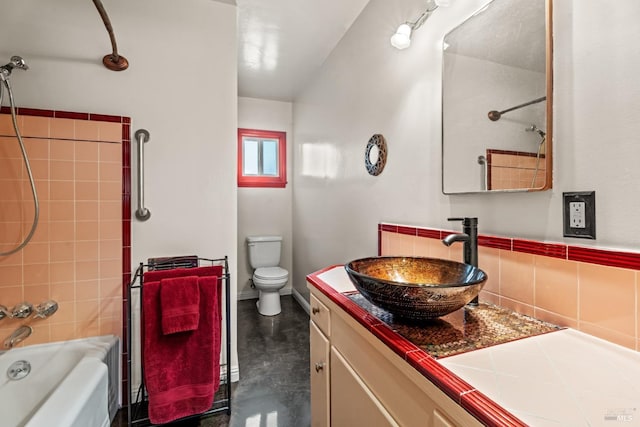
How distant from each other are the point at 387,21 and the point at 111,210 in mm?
2016

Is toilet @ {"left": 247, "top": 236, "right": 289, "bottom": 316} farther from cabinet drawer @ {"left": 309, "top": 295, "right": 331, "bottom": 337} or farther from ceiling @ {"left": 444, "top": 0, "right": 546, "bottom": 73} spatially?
ceiling @ {"left": 444, "top": 0, "right": 546, "bottom": 73}

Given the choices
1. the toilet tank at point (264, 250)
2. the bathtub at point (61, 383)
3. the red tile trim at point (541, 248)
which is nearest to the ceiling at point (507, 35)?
the red tile trim at point (541, 248)

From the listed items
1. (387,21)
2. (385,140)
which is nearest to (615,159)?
(385,140)

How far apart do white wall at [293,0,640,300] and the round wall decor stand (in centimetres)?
5

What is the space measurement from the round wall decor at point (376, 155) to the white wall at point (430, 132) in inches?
2.1

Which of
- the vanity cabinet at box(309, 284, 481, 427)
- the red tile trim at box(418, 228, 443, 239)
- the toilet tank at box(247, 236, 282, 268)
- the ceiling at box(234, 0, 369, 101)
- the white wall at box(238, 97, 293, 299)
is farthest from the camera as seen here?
the white wall at box(238, 97, 293, 299)

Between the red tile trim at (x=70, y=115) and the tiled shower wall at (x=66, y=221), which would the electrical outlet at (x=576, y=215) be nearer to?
the tiled shower wall at (x=66, y=221)

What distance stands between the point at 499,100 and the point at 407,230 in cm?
70

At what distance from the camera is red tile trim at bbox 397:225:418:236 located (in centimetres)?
147

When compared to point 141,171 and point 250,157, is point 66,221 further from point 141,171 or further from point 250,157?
point 250,157

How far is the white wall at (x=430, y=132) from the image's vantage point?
76cm

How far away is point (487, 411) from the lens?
49cm

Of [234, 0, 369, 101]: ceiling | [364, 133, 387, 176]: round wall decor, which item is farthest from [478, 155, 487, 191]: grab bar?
[234, 0, 369, 101]: ceiling

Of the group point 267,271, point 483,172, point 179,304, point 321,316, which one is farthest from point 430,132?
point 267,271
